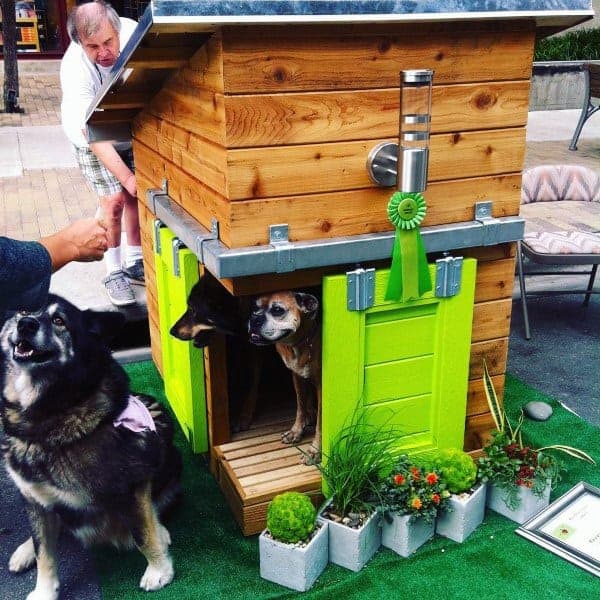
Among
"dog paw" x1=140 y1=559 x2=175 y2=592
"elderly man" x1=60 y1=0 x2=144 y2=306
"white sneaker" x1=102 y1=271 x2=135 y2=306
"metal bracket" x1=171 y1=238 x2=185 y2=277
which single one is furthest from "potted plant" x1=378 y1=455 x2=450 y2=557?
"white sneaker" x1=102 y1=271 x2=135 y2=306

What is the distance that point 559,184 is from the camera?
16.8 feet

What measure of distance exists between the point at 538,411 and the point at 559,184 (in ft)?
6.44

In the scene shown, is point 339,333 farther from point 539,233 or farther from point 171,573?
point 539,233

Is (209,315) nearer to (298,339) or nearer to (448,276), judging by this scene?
(298,339)

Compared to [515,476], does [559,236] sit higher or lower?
higher

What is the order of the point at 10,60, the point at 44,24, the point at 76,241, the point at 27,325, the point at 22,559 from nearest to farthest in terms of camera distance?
the point at 27,325 → the point at 76,241 → the point at 22,559 → the point at 10,60 → the point at 44,24

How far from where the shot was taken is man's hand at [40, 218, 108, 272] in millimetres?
2430

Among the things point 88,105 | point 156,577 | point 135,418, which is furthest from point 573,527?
point 88,105

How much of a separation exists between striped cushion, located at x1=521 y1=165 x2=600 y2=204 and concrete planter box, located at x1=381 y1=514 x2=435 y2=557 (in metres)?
2.93

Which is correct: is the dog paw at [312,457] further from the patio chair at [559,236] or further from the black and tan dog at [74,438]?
the patio chair at [559,236]

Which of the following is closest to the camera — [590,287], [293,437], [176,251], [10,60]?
[176,251]

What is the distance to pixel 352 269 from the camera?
277cm

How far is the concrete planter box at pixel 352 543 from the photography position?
2.71 meters

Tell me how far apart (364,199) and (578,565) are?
1.66m
